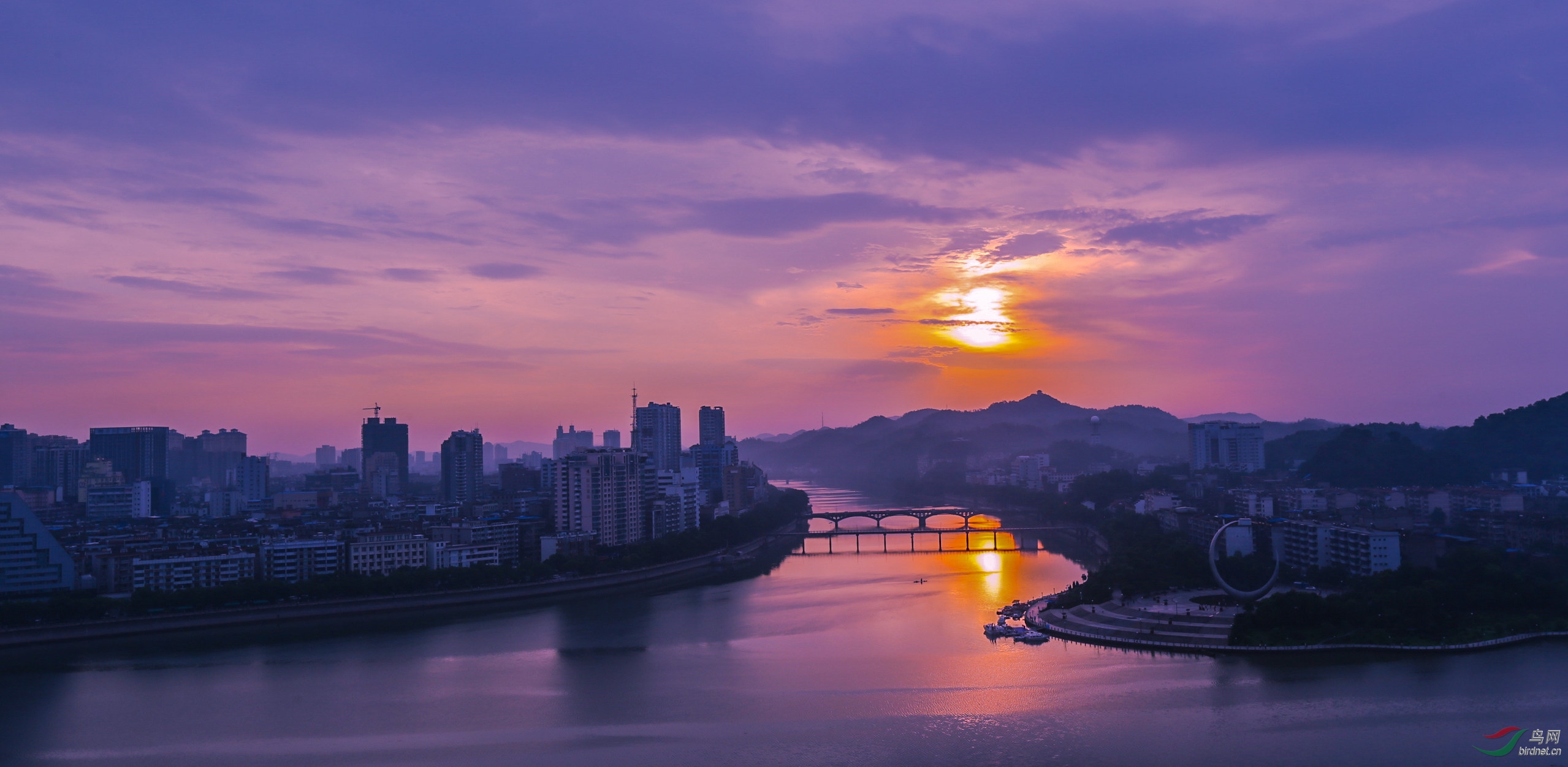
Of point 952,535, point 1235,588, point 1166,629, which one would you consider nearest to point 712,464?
point 952,535

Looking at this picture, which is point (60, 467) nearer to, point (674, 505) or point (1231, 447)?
point (674, 505)

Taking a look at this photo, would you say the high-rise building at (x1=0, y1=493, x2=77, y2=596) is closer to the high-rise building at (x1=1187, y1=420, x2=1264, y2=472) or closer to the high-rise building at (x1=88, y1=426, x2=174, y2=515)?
the high-rise building at (x1=88, y1=426, x2=174, y2=515)

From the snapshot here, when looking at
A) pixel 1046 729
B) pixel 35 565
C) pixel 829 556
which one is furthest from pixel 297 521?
pixel 1046 729

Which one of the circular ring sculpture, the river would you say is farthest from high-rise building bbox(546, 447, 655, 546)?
the circular ring sculpture

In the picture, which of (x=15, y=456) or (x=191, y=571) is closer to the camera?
(x=191, y=571)

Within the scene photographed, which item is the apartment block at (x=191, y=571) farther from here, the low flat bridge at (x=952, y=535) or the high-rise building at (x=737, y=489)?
the high-rise building at (x=737, y=489)

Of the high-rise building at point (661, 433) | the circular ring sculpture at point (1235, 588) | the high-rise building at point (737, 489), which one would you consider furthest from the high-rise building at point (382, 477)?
the circular ring sculpture at point (1235, 588)
